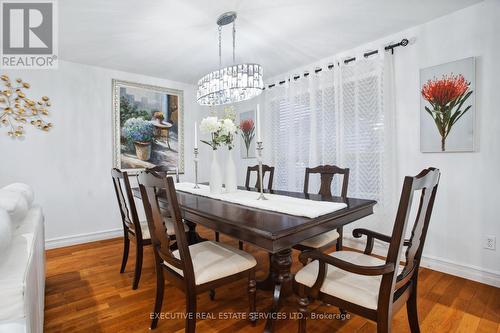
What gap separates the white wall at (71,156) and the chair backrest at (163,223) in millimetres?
2249

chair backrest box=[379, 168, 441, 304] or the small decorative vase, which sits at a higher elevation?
the small decorative vase

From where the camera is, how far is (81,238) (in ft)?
10.7

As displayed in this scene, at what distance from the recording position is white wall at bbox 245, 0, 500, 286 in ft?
6.82

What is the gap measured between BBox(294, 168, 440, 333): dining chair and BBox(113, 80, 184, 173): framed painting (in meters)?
3.10

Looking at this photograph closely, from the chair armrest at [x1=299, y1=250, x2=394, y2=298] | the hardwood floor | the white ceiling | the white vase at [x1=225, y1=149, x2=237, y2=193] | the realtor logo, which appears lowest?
the hardwood floor

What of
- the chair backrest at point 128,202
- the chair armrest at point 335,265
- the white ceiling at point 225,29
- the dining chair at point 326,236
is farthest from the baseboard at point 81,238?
the chair armrest at point 335,265

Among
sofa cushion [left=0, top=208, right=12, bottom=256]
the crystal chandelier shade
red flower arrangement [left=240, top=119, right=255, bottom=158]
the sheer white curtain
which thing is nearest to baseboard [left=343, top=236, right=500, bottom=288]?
the sheer white curtain

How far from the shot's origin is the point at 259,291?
2.05 m

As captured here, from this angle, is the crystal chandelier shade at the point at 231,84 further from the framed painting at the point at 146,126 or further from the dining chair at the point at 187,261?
the framed painting at the point at 146,126

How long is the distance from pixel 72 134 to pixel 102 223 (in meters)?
1.21

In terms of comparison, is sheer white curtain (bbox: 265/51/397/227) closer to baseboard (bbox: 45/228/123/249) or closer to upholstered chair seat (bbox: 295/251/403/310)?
upholstered chair seat (bbox: 295/251/403/310)

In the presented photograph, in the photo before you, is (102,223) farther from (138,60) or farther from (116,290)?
(138,60)

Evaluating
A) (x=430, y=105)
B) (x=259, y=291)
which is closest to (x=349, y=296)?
(x=259, y=291)

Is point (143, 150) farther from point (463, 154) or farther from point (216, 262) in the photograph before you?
point (463, 154)
